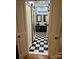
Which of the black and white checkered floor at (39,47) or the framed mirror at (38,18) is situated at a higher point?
the framed mirror at (38,18)

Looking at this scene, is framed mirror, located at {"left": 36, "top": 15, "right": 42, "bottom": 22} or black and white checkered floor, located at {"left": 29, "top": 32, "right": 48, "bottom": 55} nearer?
black and white checkered floor, located at {"left": 29, "top": 32, "right": 48, "bottom": 55}

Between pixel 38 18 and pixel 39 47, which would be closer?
pixel 39 47

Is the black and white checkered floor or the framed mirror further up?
the framed mirror

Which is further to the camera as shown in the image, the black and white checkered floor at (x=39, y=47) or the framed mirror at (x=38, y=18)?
the framed mirror at (x=38, y=18)

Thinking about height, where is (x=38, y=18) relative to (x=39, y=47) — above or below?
above
